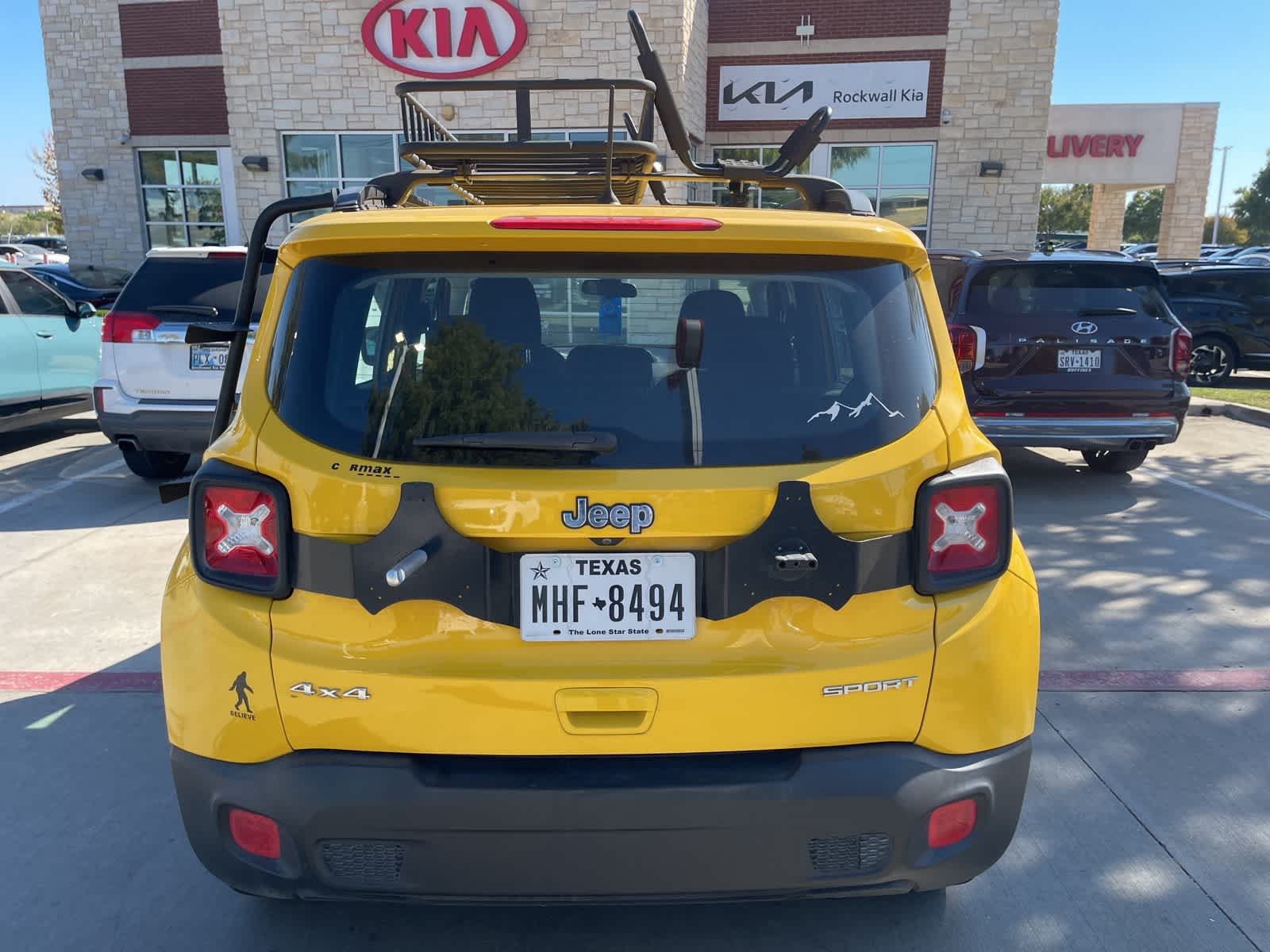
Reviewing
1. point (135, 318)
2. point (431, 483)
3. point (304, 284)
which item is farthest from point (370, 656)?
point (135, 318)

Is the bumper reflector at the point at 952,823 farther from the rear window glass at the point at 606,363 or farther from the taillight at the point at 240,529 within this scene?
the taillight at the point at 240,529

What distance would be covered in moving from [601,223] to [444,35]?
1515 centimetres

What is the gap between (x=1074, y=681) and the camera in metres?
4.18

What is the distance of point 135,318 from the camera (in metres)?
7.05

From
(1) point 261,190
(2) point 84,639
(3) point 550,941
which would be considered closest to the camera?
(3) point 550,941

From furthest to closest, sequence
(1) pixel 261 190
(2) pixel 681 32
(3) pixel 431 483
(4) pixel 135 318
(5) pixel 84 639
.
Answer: (1) pixel 261 190, (2) pixel 681 32, (4) pixel 135 318, (5) pixel 84 639, (3) pixel 431 483

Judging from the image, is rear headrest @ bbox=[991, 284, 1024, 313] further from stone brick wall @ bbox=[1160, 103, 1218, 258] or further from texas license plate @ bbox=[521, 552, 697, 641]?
stone brick wall @ bbox=[1160, 103, 1218, 258]

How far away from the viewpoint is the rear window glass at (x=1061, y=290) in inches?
288

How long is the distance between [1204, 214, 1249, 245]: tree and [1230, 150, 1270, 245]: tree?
7.20 feet

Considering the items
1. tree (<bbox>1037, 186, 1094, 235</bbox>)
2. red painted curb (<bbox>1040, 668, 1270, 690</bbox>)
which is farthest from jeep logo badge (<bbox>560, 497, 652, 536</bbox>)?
tree (<bbox>1037, 186, 1094, 235</bbox>)

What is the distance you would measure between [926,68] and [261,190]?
37.9 ft

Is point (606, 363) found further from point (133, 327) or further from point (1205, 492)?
point (1205, 492)

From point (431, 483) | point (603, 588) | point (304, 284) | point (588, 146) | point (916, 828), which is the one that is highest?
point (588, 146)

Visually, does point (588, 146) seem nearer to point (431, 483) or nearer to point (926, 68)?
point (431, 483)
